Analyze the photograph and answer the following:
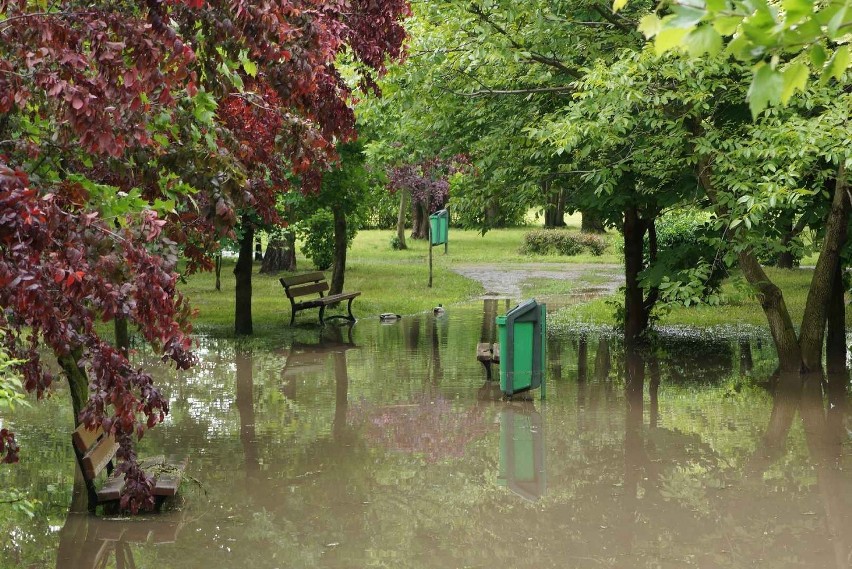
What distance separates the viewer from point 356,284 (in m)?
27.8

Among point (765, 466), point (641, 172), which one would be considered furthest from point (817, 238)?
point (765, 466)

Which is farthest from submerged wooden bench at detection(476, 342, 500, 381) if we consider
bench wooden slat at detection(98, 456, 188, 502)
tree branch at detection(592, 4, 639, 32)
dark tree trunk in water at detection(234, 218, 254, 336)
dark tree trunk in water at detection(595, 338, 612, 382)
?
bench wooden slat at detection(98, 456, 188, 502)

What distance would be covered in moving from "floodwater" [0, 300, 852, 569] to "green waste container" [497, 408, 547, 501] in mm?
31

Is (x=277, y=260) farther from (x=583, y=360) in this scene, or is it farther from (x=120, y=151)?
(x=120, y=151)

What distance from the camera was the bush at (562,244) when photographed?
39219mm

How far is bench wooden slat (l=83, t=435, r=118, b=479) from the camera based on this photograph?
24.6 feet

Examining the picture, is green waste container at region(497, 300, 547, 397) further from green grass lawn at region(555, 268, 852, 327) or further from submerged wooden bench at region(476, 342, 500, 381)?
green grass lawn at region(555, 268, 852, 327)

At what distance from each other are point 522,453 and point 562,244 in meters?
Answer: 29.8

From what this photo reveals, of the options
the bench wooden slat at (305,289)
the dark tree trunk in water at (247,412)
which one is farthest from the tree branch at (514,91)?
the bench wooden slat at (305,289)

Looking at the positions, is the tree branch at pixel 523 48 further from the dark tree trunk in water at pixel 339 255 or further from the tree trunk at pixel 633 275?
the dark tree trunk in water at pixel 339 255

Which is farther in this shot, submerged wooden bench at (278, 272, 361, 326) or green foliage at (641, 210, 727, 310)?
submerged wooden bench at (278, 272, 361, 326)

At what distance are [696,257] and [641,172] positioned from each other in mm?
1936

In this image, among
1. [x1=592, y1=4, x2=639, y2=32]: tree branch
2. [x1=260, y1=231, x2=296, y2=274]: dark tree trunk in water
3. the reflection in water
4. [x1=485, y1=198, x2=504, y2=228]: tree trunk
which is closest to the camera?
the reflection in water

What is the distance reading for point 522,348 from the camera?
12219 millimetres
